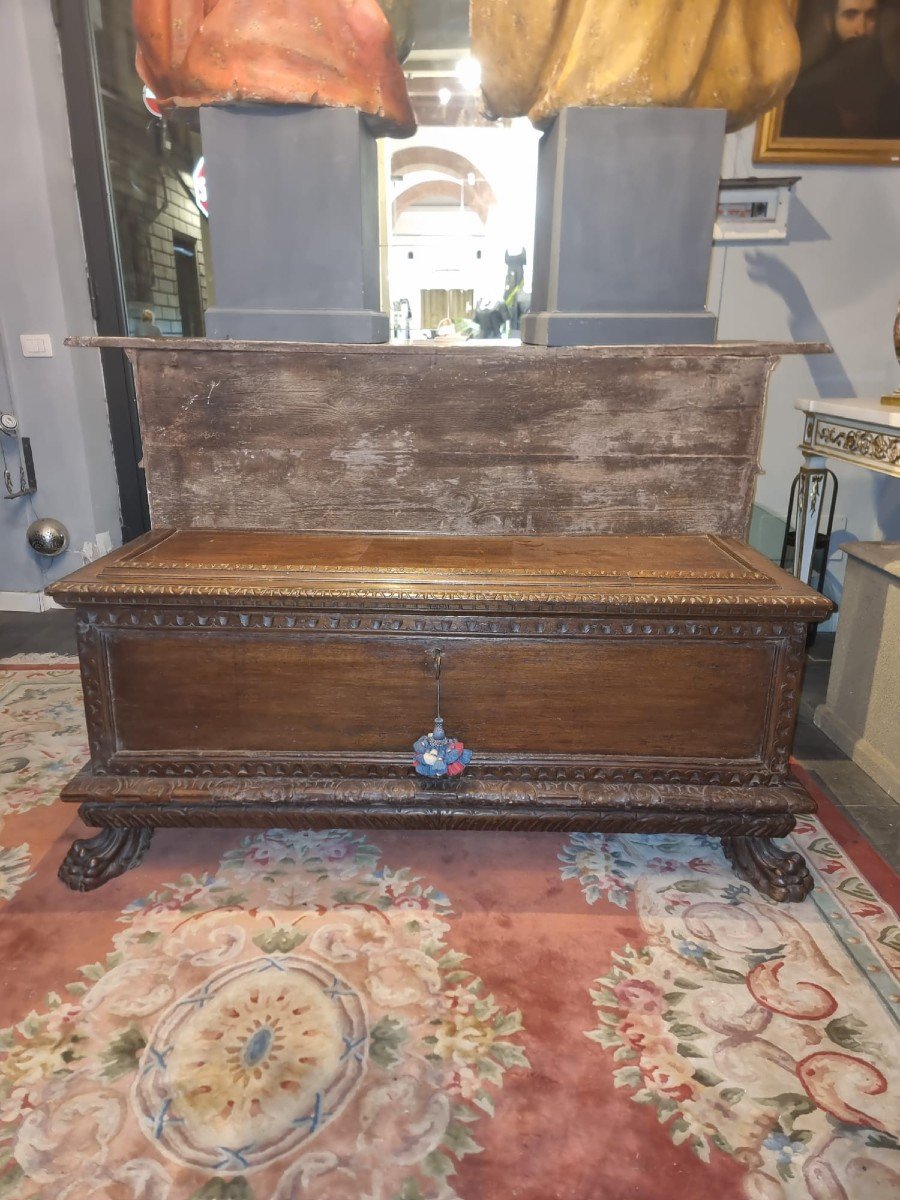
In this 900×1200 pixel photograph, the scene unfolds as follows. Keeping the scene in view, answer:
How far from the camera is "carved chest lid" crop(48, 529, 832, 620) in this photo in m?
1.47

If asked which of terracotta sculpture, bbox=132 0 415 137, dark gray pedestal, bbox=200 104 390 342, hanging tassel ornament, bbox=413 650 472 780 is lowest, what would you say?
hanging tassel ornament, bbox=413 650 472 780

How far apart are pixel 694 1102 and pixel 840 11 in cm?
332

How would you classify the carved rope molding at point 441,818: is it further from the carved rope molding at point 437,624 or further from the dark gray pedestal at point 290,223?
the dark gray pedestal at point 290,223

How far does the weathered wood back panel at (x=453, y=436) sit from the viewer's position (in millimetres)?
1739

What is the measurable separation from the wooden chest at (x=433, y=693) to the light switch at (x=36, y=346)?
2141mm

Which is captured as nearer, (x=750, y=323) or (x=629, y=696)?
(x=629, y=696)

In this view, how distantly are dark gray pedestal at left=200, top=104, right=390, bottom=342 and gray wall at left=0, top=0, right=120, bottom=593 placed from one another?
6.08 feet

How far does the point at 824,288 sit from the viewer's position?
9.54ft

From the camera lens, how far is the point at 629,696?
61.9 inches

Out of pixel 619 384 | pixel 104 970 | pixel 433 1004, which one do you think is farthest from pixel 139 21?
pixel 433 1004

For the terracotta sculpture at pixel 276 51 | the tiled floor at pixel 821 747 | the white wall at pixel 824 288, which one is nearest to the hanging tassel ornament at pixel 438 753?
the tiled floor at pixel 821 747

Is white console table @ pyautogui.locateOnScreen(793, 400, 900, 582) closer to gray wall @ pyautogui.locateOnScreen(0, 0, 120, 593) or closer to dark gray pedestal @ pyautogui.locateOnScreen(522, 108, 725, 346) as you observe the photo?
dark gray pedestal @ pyautogui.locateOnScreen(522, 108, 725, 346)

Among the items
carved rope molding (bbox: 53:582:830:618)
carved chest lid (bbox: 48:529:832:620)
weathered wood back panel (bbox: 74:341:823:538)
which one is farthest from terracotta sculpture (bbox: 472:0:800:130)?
carved rope molding (bbox: 53:582:830:618)

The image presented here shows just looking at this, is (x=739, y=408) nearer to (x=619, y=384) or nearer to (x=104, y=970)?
(x=619, y=384)
